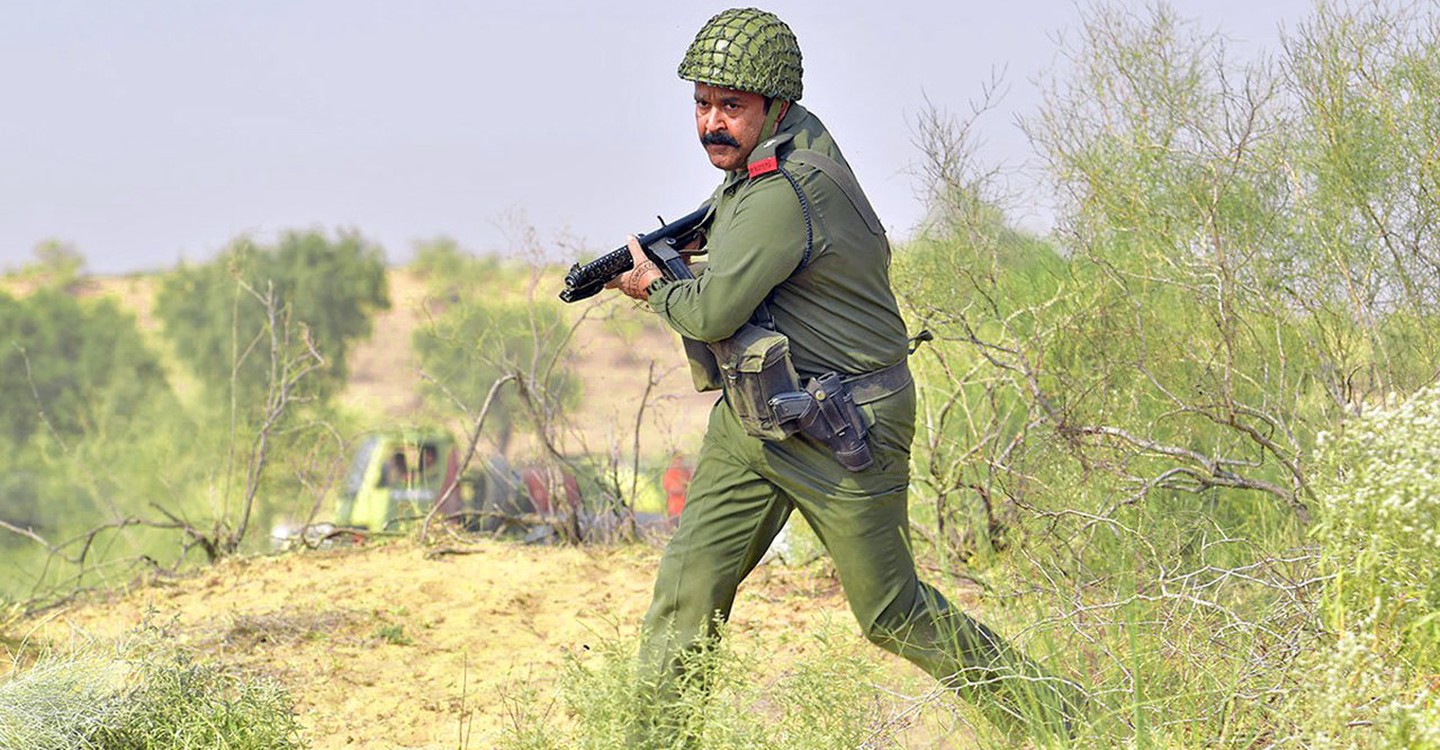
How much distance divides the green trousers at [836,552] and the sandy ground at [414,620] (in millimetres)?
863

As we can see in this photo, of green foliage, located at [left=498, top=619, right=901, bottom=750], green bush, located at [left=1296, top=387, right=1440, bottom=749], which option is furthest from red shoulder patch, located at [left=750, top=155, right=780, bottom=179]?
green bush, located at [left=1296, top=387, right=1440, bottom=749]

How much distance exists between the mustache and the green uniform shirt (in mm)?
75

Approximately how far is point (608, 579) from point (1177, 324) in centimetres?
263

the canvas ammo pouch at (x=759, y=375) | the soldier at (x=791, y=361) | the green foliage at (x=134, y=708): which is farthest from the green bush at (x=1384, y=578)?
the green foliage at (x=134, y=708)

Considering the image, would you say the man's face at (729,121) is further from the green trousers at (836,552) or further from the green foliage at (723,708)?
the green foliage at (723,708)

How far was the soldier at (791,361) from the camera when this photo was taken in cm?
382

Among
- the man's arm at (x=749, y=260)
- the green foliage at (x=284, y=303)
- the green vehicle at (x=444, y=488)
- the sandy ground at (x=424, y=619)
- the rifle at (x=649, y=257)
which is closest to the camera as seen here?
the man's arm at (x=749, y=260)

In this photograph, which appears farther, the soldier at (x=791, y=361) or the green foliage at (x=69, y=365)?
the green foliage at (x=69, y=365)

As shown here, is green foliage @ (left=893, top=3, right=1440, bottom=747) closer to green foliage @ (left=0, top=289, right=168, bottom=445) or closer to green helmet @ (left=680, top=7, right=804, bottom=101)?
green helmet @ (left=680, top=7, right=804, bottom=101)

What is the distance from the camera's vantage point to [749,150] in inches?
158

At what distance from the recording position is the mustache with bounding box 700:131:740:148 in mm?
4000

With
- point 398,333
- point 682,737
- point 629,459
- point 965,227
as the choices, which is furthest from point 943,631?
point 398,333

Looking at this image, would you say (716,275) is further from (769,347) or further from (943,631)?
(943,631)

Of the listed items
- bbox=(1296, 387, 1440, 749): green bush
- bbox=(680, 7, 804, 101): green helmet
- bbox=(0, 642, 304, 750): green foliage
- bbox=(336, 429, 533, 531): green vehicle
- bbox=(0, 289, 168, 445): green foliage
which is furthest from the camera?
bbox=(0, 289, 168, 445): green foliage
